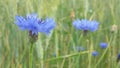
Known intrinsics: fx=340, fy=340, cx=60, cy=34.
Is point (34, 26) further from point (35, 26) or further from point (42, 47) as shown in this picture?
point (42, 47)

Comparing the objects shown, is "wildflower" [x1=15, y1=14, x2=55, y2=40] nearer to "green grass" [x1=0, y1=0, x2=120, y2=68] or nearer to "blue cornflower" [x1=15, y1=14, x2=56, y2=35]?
"blue cornflower" [x1=15, y1=14, x2=56, y2=35]

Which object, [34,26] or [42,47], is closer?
[34,26]

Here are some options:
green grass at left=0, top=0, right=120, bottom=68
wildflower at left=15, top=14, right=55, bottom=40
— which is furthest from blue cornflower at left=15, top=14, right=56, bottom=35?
green grass at left=0, top=0, right=120, bottom=68

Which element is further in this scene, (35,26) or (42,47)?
(42,47)

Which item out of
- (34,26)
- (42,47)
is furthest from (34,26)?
(42,47)

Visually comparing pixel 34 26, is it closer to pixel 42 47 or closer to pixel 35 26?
pixel 35 26

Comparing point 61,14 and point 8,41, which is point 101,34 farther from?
point 8,41

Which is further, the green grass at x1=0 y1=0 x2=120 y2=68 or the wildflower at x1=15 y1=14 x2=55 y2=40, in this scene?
the green grass at x1=0 y1=0 x2=120 y2=68

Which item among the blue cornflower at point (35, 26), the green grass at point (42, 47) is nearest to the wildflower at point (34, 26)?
the blue cornflower at point (35, 26)

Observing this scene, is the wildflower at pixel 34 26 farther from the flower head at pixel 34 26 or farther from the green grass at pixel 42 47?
the green grass at pixel 42 47

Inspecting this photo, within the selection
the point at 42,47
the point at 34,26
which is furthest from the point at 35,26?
the point at 42,47

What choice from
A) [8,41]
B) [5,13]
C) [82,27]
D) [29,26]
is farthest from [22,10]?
[29,26]
